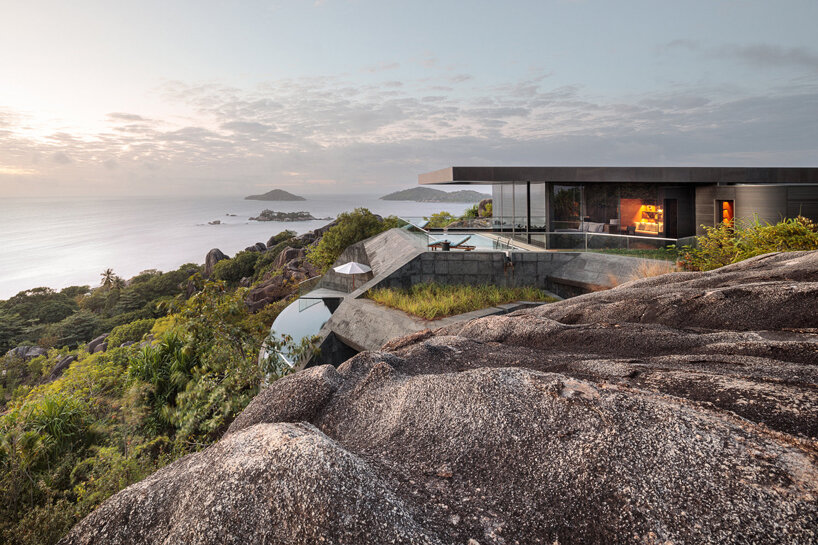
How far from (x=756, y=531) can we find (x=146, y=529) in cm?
251

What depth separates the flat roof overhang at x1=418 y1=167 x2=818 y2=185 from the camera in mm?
21828

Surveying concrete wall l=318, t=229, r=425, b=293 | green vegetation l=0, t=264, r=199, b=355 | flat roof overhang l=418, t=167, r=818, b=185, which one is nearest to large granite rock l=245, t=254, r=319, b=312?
concrete wall l=318, t=229, r=425, b=293

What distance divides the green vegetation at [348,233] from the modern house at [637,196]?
22.4 feet

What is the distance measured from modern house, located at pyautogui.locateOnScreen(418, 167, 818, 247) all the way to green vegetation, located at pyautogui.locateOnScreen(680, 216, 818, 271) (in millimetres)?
7036

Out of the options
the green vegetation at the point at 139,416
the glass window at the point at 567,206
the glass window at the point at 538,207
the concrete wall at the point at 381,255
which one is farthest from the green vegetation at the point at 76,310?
the glass window at the point at 567,206

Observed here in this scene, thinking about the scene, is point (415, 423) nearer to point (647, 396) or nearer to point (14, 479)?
point (647, 396)

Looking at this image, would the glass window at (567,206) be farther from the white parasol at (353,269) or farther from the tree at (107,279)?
the tree at (107,279)

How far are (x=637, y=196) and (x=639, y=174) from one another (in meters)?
2.79

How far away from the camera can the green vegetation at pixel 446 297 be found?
14133 mm

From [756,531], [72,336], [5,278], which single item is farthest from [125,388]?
[5,278]

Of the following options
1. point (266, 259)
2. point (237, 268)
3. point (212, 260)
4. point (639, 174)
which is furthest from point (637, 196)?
point (212, 260)

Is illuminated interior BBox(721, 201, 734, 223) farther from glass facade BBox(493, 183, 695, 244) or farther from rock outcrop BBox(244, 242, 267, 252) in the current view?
rock outcrop BBox(244, 242, 267, 252)

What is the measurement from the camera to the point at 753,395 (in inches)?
99.7

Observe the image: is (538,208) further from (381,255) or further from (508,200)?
(381,255)
